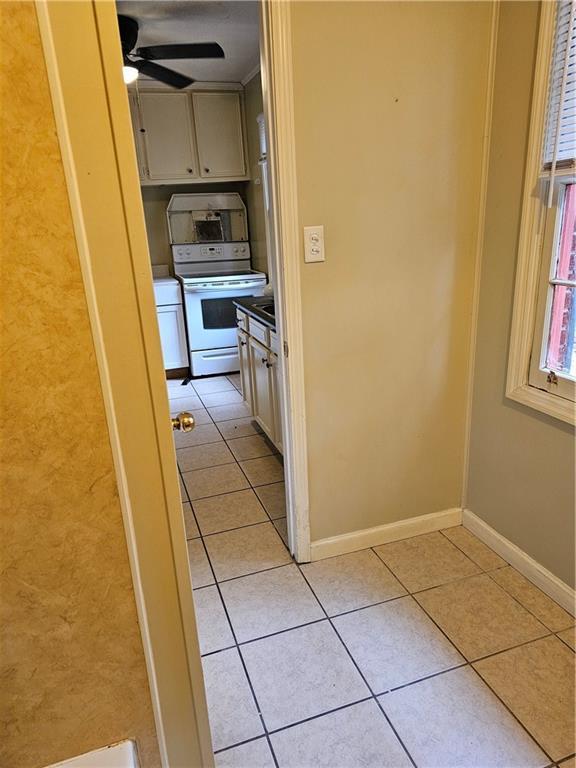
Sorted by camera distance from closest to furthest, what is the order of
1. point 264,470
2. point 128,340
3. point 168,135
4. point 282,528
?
1. point 128,340
2. point 282,528
3. point 264,470
4. point 168,135

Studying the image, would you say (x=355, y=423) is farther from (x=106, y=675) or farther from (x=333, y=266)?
(x=106, y=675)

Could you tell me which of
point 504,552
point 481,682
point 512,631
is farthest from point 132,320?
point 504,552

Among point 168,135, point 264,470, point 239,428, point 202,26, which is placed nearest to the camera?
point 264,470

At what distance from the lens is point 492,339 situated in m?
2.01

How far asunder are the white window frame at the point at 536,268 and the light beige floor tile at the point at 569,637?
2.33ft

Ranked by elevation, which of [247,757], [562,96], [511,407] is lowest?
[247,757]

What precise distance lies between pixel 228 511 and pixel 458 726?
1420 millimetres

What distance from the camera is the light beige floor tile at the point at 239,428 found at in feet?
11.4

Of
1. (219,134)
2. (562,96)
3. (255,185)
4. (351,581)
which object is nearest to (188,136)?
(219,134)

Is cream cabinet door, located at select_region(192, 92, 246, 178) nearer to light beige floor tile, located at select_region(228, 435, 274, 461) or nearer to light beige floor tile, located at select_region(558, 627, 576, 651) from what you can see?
light beige floor tile, located at select_region(228, 435, 274, 461)

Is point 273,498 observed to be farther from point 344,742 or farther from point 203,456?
point 344,742

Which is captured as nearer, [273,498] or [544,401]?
[544,401]

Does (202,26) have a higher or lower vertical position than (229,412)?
higher

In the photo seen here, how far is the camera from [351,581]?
2.03m
